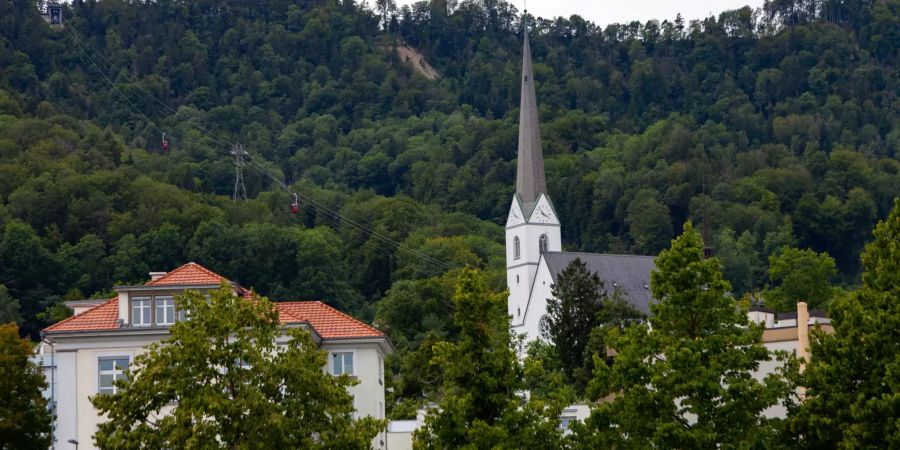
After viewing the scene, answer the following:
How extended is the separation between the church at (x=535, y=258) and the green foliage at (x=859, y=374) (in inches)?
2656

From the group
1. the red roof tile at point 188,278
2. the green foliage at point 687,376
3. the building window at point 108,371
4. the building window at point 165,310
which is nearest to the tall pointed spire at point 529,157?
the red roof tile at point 188,278

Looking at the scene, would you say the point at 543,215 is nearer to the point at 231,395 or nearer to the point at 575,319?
the point at 575,319

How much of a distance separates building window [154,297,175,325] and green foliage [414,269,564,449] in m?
11.6

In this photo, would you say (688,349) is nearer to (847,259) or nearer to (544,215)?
(544,215)

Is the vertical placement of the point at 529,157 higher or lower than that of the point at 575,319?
higher

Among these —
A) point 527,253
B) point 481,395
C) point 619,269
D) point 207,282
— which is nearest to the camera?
point 481,395

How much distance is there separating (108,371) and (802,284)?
65641 mm

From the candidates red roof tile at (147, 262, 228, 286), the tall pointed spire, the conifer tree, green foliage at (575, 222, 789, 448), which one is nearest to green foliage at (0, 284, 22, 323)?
the tall pointed spire

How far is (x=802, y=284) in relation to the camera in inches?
4705

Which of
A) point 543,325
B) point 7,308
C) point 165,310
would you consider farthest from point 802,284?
point 165,310

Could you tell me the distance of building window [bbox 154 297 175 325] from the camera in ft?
205

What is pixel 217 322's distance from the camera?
50.5 m

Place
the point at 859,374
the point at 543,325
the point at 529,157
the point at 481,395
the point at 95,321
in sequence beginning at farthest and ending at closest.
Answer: the point at 529,157 → the point at 543,325 → the point at 95,321 → the point at 481,395 → the point at 859,374

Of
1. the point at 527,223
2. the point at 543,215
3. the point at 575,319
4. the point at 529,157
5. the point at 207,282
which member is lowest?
the point at 207,282
